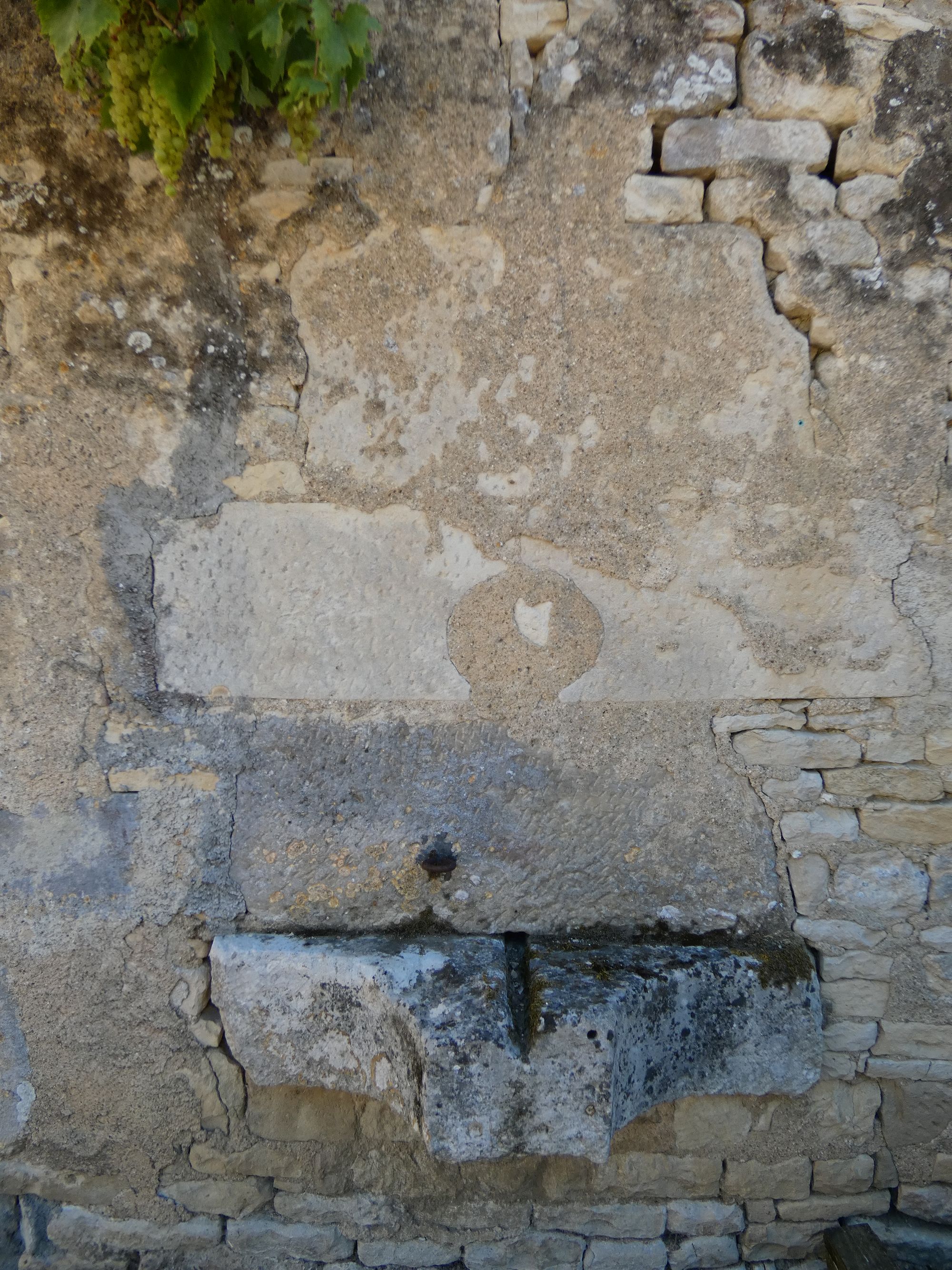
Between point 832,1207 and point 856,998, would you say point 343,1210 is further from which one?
point 856,998

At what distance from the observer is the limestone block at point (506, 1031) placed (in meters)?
1.56

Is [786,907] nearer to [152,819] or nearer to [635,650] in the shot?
[635,650]

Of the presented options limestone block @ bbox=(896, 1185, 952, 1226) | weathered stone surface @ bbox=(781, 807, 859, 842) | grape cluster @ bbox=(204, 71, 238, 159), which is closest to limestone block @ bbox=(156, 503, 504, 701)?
grape cluster @ bbox=(204, 71, 238, 159)

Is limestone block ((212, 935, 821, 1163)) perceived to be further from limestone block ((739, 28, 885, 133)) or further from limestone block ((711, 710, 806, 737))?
limestone block ((739, 28, 885, 133))

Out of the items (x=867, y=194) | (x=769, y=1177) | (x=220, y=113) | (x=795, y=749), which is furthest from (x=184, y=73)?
(x=769, y=1177)

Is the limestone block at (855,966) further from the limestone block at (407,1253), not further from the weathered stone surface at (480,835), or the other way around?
the limestone block at (407,1253)

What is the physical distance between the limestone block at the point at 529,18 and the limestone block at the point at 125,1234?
9.09 feet

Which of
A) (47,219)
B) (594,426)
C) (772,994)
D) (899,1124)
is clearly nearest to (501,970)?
(772,994)

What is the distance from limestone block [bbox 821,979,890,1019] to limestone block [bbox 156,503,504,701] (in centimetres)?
Answer: 112

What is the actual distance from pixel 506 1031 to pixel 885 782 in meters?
1.03

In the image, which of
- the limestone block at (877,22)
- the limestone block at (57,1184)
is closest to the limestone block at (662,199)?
the limestone block at (877,22)

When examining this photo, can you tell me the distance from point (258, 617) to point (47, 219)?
37.1 inches

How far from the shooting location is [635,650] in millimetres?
1745

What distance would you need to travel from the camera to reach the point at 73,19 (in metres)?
1.24
